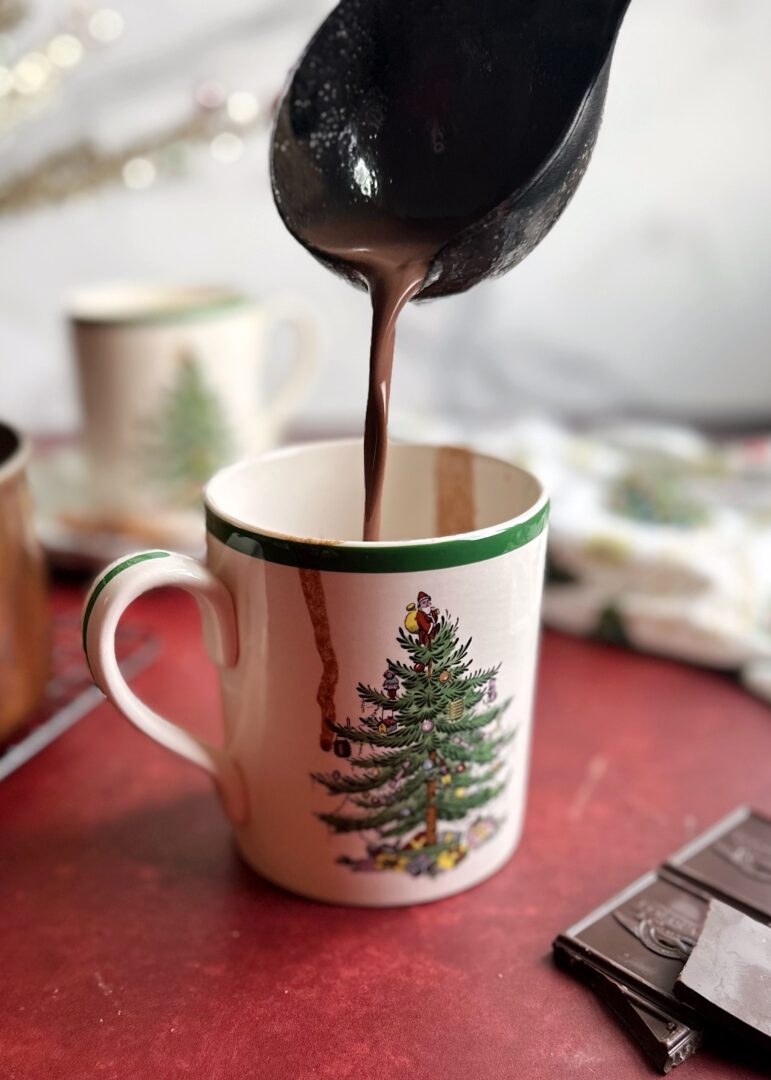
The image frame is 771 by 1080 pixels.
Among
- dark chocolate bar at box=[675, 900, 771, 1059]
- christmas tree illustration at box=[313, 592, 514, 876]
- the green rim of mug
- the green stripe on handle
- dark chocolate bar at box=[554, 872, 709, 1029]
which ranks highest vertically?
the green rim of mug

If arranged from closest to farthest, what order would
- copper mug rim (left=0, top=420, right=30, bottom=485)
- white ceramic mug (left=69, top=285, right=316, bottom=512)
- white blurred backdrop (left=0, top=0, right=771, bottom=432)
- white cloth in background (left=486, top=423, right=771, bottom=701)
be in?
1. copper mug rim (left=0, top=420, right=30, bottom=485)
2. white cloth in background (left=486, top=423, right=771, bottom=701)
3. white ceramic mug (left=69, top=285, right=316, bottom=512)
4. white blurred backdrop (left=0, top=0, right=771, bottom=432)

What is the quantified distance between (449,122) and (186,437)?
484 millimetres

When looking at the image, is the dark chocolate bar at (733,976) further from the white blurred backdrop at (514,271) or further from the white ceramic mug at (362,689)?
the white blurred backdrop at (514,271)

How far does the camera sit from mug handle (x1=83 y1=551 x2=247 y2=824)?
1.56 ft

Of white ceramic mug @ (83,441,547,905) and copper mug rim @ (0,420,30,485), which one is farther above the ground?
copper mug rim @ (0,420,30,485)

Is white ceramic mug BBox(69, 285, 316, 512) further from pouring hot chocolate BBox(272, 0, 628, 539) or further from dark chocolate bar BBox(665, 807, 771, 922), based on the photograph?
dark chocolate bar BBox(665, 807, 771, 922)

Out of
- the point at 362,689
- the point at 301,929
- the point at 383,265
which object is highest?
the point at 383,265

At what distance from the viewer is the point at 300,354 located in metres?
1.01

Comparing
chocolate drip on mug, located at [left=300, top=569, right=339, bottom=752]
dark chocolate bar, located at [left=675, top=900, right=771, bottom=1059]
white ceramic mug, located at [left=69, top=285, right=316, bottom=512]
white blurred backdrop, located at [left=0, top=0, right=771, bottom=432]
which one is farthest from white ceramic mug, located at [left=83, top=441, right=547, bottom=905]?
white blurred backdrop, located at [left=0, top=0, right=771, bottom=432]

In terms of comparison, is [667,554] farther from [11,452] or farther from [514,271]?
[514,271]

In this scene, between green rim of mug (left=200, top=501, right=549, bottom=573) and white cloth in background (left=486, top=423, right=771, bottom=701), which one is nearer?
green rim of mug (left=200, top=501, right=549, bottom=573)

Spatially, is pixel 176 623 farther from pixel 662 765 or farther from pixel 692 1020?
pixel 692 1020

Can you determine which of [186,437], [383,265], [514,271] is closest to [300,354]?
[186,437]

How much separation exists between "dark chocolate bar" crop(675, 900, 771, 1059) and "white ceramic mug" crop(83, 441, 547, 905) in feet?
0.39
